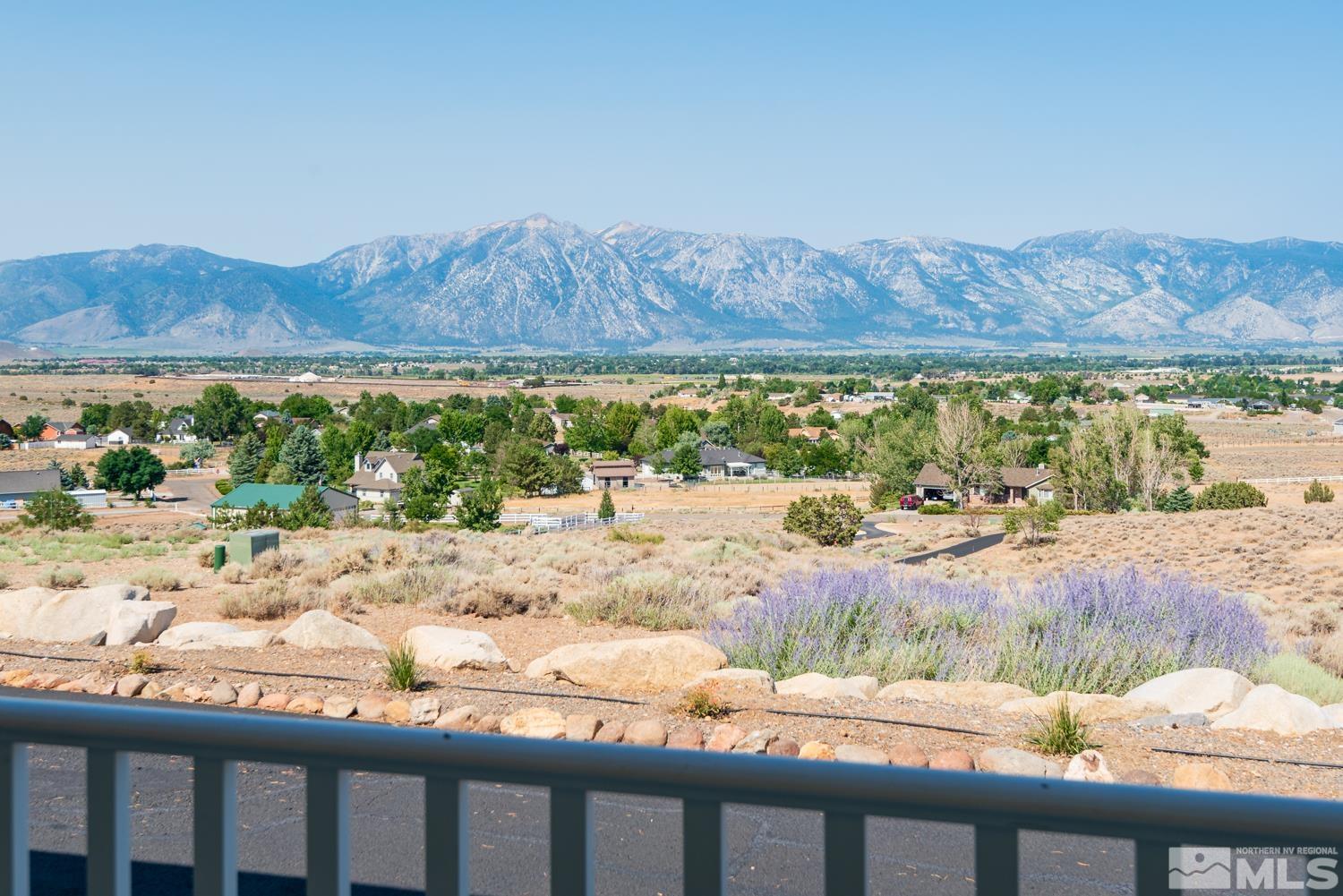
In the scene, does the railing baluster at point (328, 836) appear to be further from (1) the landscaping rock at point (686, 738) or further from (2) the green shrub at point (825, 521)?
(2) the green shrub at point (825, 521)

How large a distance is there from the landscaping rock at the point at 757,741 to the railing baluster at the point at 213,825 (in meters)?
5.37

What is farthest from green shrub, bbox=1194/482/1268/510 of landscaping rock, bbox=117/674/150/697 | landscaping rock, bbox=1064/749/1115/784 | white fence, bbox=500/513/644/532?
landscaping rock, bbox=117/674/150/697

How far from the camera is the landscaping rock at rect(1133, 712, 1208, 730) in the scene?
8.50 meters

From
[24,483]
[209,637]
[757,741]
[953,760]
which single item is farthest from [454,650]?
[24,483]

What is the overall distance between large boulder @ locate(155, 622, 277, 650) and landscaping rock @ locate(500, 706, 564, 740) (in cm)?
454

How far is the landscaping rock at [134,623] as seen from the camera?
12.2m

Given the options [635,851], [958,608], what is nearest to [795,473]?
[958,608]

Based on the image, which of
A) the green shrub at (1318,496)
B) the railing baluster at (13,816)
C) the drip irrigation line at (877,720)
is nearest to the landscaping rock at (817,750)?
the drip irrigation line at (877,720)

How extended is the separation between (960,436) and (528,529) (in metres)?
27.4

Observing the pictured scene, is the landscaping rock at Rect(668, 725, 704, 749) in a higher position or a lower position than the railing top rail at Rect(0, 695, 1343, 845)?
lower

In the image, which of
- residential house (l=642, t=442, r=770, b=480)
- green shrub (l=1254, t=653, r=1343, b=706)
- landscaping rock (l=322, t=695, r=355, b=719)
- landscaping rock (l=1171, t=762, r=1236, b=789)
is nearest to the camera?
landscaping rock (l=1171, t=762, r=1236, b=789)

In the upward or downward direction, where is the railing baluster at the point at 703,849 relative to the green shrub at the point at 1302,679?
upward

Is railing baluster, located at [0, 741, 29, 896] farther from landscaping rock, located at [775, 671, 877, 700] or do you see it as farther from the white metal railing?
landscaping rock, located at [775, 671, 877, 700]

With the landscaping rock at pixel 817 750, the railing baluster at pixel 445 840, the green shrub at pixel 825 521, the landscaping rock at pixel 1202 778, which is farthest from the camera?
the green shrub at pixel 825 521
